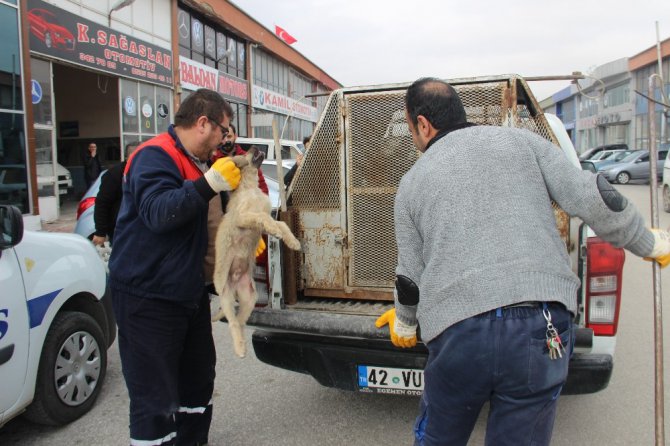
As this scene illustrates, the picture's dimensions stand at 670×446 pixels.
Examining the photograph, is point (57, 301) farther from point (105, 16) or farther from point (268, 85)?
point (268, 85)

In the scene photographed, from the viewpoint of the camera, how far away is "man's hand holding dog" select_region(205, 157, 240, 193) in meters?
2.37

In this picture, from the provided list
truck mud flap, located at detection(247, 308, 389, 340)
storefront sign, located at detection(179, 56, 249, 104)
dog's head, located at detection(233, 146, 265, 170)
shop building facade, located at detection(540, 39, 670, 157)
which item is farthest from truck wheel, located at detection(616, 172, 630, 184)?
dog's head, located at detection(233, 146, 265, 170)

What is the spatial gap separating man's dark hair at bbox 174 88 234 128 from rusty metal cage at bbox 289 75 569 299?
4.19 ft

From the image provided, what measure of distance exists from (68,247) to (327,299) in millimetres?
1887

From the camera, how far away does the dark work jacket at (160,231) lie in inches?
93.0

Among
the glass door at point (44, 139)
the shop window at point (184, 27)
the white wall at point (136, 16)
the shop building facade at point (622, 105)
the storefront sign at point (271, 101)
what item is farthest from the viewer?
the shop building facade at point (622, 105)

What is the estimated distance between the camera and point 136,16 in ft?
55.1

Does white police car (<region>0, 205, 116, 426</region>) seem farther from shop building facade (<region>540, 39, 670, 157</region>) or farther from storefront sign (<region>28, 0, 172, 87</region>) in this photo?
shop building facade (<region>540, 39, 670, 157</region>)

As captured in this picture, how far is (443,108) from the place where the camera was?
2082 millimetres

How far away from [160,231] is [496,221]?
1449 mm

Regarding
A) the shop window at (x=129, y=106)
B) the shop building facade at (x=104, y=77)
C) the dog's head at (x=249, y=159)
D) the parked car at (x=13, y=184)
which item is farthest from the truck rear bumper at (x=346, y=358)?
the shop window at (x=129, y=106)

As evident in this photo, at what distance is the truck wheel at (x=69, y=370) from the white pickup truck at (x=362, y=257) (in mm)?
1255

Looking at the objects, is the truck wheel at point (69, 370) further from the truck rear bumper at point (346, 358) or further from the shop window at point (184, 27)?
the shop window at point (184, 27)

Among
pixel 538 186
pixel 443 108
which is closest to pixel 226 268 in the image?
pixel 443 108
